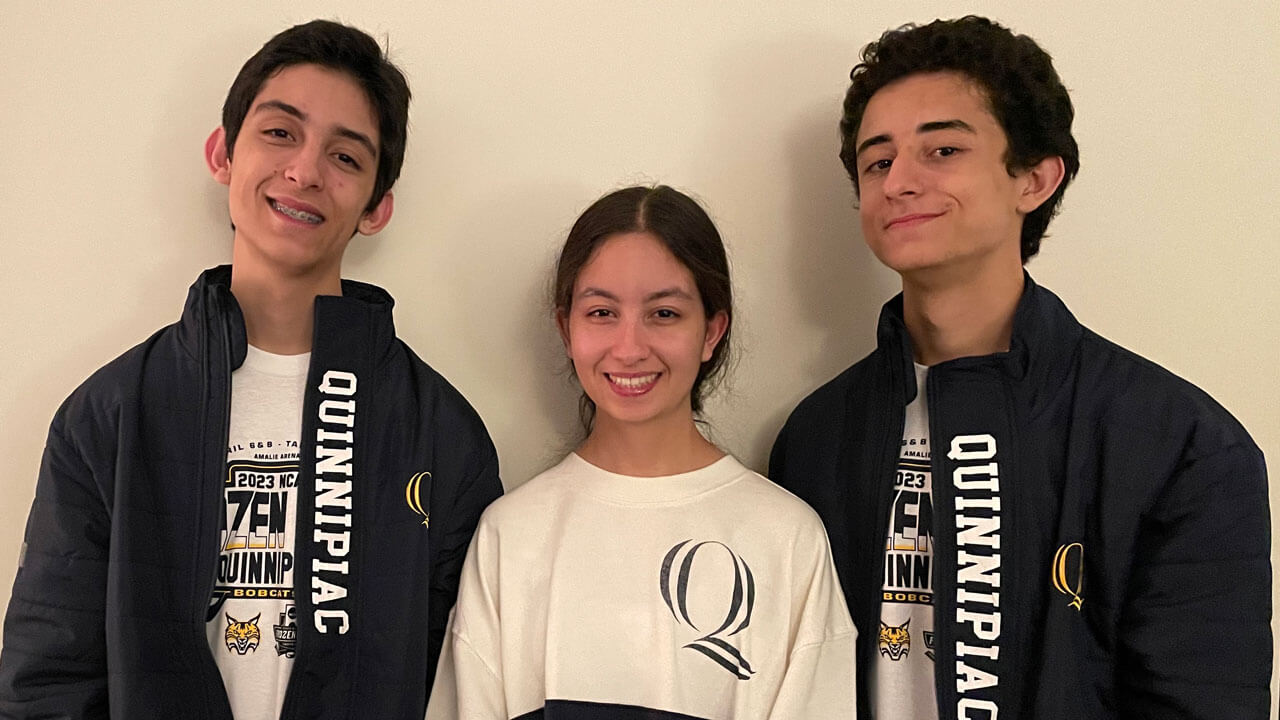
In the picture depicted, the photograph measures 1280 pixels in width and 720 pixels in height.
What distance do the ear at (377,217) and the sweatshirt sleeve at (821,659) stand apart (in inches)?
34.8

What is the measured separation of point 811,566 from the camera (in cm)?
150

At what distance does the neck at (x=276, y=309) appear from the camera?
5.18 feet

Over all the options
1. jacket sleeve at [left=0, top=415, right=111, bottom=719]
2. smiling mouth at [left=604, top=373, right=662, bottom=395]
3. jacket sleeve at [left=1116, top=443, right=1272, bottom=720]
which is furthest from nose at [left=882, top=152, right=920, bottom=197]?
jacket sleeve at [left=0, top=415, right=111, bottom=719]

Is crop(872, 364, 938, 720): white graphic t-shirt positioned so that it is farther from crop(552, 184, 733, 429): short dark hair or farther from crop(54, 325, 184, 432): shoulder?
crop(54, 325, 184, 432): shoulder

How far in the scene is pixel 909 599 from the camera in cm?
157

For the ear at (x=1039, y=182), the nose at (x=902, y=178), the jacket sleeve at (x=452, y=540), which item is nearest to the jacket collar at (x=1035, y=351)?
the ear at (x=1039, y=182)

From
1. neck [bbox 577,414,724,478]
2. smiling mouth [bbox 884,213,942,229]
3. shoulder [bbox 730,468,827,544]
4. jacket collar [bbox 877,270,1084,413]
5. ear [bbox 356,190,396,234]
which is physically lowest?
shoulder [bbox 730,468,827,544]

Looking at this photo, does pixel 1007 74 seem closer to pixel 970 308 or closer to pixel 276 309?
pixel 970 308

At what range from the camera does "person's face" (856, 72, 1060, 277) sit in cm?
155

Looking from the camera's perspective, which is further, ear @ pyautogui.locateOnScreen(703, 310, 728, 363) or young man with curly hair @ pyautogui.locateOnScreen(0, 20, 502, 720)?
ear @ pyautogui.locateOnScreen(703, 310, 728, 363)

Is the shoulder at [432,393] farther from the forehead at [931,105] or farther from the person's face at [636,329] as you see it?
the forehead at [931,105]

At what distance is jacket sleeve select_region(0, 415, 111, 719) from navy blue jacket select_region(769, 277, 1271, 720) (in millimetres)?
1103

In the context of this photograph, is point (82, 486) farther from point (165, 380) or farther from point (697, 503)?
point (697, 503)

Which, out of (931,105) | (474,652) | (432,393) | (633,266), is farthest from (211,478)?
(931,105)
